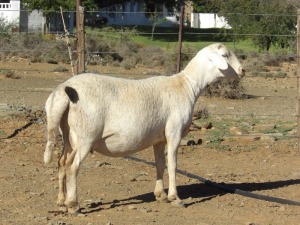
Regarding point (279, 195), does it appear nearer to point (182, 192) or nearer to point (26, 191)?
point (182, 192)

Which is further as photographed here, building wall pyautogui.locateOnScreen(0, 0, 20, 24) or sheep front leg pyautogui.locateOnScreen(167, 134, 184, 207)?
building wall pyautogui.locateOnScreen(0, 0, 20, 24)

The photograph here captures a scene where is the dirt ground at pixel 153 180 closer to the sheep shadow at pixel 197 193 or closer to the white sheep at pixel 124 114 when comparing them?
the sheep shadow at pixel 197 193

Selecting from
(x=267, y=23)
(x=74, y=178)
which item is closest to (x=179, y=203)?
(x=74, y=178)

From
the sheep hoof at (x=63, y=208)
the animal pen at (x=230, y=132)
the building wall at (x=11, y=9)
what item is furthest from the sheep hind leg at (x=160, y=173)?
the building wall at (x=11, y=9)

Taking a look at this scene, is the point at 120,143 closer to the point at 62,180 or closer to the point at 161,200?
the point at 62,180

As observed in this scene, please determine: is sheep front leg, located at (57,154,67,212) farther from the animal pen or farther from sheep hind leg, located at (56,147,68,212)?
the animal pen

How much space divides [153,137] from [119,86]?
2.30 feet

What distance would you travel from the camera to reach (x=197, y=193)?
11.1m

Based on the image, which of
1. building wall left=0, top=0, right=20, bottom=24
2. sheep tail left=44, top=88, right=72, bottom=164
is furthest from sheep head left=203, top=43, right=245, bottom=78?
Answer: building wall left=0, top=0, right=20, bottom=24

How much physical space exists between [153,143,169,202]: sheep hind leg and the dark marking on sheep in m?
1.57

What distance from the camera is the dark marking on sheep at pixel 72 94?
939cm

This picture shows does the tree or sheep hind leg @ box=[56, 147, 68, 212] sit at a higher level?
sheep hind leg @ box=[56, 147, 68, 212]

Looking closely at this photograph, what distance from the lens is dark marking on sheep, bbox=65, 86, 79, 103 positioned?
9.39m

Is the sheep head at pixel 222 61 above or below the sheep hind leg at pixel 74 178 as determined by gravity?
above
